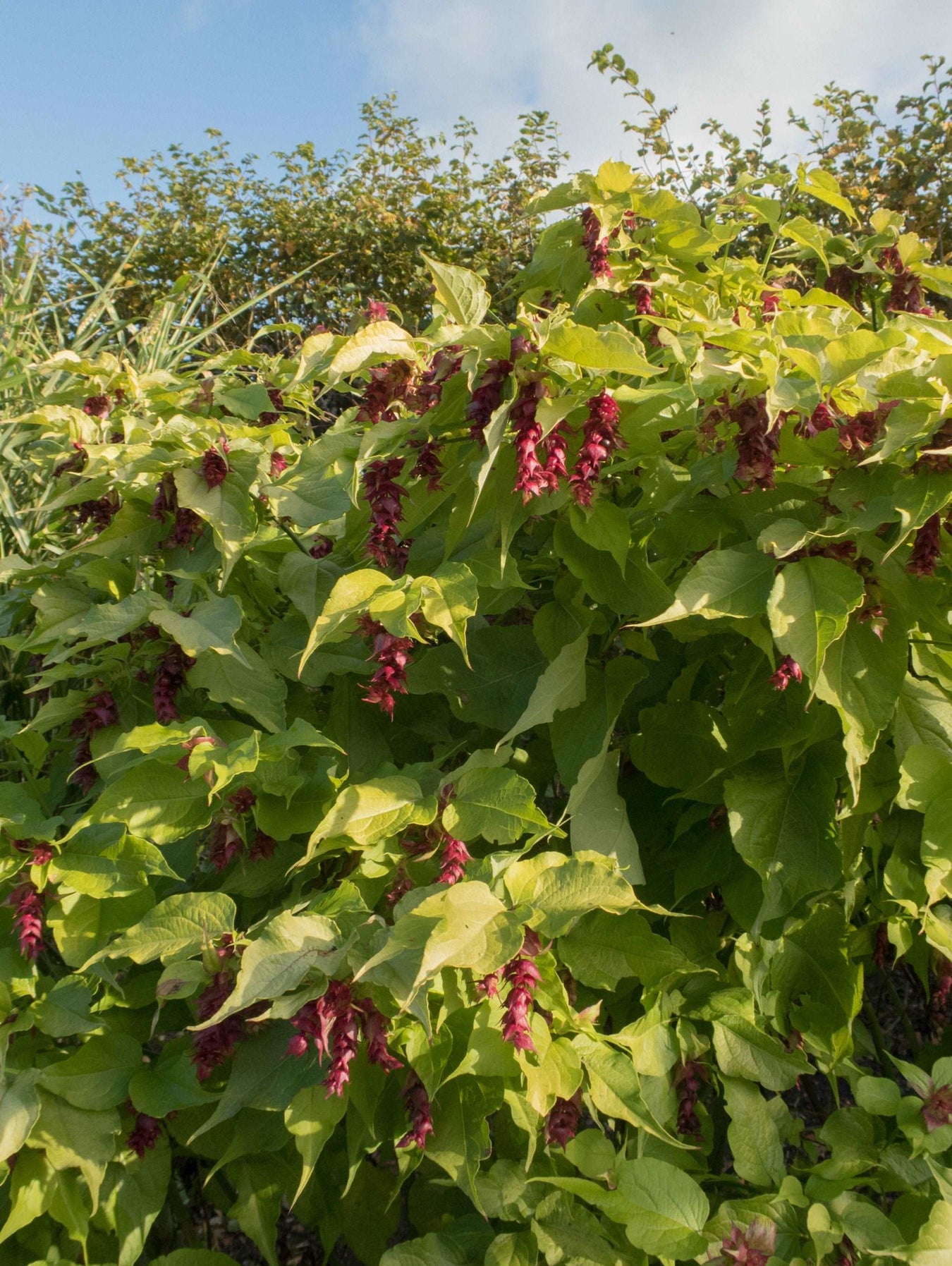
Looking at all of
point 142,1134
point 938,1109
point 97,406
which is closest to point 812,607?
point 938,1109

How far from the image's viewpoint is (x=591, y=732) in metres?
1.49

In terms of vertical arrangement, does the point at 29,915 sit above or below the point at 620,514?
below

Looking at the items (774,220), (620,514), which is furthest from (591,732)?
(774,220)

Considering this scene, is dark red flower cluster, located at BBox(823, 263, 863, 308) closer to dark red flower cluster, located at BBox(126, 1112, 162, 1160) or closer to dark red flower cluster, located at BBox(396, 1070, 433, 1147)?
dark red flower cluster, located at BBox(396, 1070, 433, 1147)

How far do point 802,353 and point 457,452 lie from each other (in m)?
0.48

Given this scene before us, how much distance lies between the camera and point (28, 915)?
54.8 inches

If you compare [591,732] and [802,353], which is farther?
[591,732]

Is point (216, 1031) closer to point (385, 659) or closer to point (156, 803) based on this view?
point (156, 803)

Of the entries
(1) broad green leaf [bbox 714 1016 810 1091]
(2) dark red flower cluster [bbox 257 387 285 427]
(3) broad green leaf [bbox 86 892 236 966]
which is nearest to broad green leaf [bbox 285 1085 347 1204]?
(3) broad green leaf [bbox 86 892 236 966]

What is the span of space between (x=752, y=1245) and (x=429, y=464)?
42.9 inches

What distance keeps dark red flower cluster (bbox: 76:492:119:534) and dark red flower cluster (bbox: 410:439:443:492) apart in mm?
686

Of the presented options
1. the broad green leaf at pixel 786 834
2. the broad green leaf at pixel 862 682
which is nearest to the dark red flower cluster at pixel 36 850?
the broad green leaf at pixel 786 834

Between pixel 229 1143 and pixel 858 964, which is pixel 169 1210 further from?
pixel 858 964

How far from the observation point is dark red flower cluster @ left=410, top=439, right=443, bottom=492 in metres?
1.37
